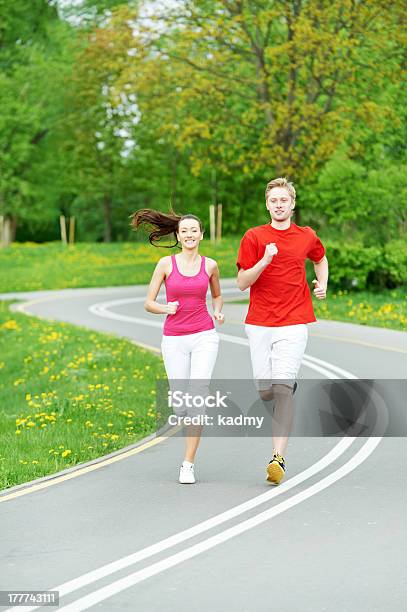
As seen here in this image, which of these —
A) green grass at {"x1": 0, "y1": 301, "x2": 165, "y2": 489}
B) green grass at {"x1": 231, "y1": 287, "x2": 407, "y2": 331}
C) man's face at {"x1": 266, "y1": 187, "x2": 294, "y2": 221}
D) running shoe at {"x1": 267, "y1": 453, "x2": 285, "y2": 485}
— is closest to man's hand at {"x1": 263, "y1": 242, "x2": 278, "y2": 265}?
man's face at {"x1": 266, "y1": 187, "x2": 294, "y2": 221}

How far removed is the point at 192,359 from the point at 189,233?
0.93 m

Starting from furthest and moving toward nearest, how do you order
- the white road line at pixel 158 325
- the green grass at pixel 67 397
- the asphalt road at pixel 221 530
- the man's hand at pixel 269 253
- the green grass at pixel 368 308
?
the green grass at pixel 368 308
the white road line at pixel 158 325
the green grass at pixel 67 397
the man's hand at pixel 269 253
the asphalt road at pixel 221 530

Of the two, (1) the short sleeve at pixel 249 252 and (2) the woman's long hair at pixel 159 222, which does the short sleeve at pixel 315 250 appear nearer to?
(1) the short sleeve at pixel 249 252

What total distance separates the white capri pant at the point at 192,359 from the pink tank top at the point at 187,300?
0.19 ft

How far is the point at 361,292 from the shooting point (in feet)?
89.0

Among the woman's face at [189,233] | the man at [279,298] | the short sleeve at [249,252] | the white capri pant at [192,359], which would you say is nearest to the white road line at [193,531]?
the man at [279,298]

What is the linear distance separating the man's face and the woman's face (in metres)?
0.60

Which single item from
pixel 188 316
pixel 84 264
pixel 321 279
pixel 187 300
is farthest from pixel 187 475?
pixel 84 264

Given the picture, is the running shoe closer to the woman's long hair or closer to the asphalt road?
the asphalt road

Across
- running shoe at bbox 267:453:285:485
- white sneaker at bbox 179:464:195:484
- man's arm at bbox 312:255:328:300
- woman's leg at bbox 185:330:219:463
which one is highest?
man's arm at bbox 312:255:328:300

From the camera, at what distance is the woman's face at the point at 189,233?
29.9 ft

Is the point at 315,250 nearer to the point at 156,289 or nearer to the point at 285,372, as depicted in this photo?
the point at 285,372

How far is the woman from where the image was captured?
29.8 feet

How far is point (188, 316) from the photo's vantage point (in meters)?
9.12
